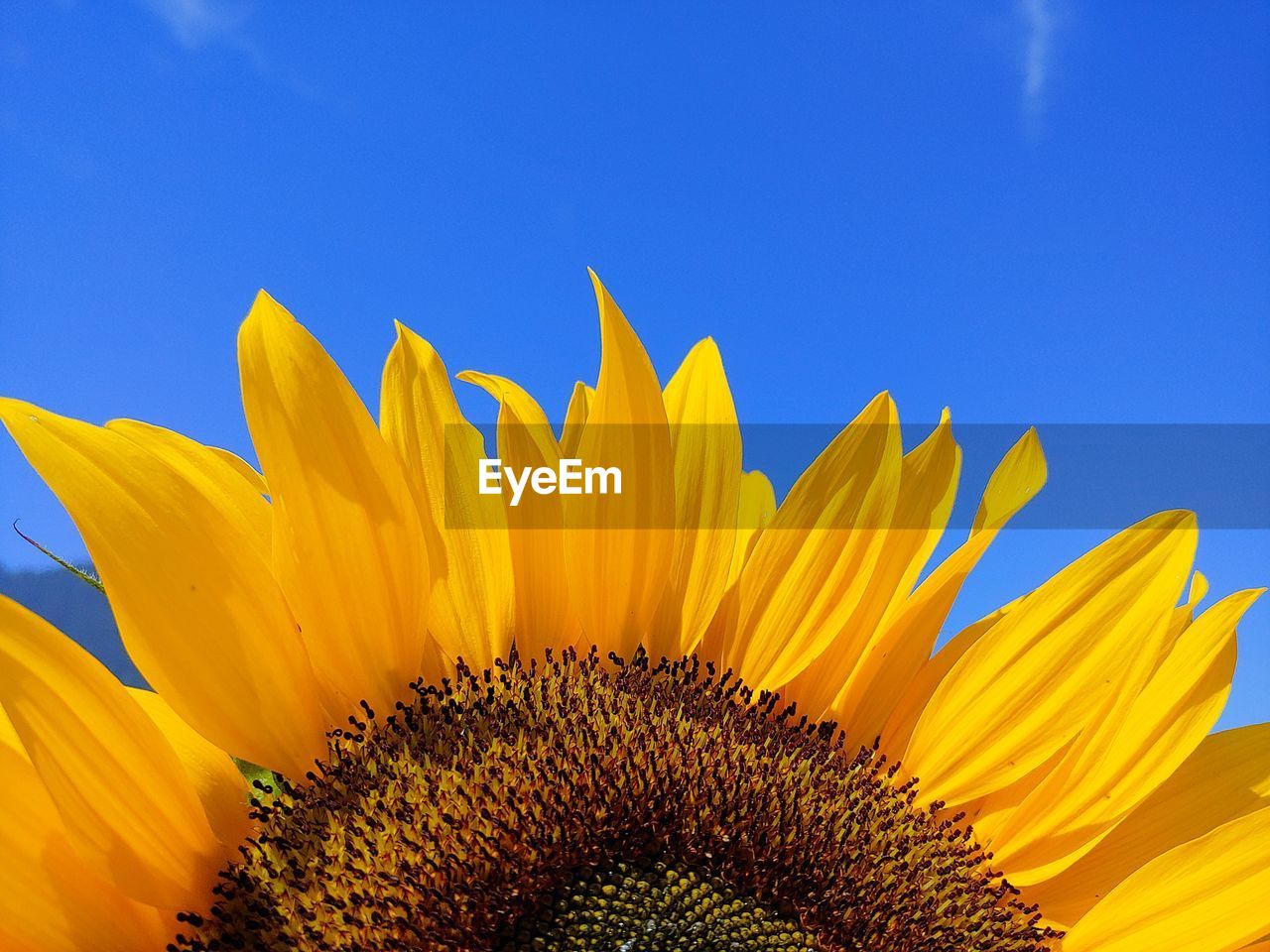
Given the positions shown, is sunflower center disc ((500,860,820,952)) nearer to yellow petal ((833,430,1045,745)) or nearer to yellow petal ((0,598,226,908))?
yellow petal ((0,598,226,908))

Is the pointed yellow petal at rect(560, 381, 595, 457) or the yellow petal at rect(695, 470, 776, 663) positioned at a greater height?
the pointed yellow petal at rect(560, 381, 595, 457)

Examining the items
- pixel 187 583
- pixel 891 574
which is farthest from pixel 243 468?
pixel 891 574

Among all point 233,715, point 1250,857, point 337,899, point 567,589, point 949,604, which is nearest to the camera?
point 337,899

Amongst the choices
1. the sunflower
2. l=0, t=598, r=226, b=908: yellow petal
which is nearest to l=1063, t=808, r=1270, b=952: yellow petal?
the sunflower

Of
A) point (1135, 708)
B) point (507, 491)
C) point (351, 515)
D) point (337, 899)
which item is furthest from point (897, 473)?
point (337, 899)

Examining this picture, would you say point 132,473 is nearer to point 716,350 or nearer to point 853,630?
point 716,350

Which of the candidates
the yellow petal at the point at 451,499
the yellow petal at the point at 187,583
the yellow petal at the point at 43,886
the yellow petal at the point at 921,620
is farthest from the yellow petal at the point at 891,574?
the yellow petal at the point at 43,886
